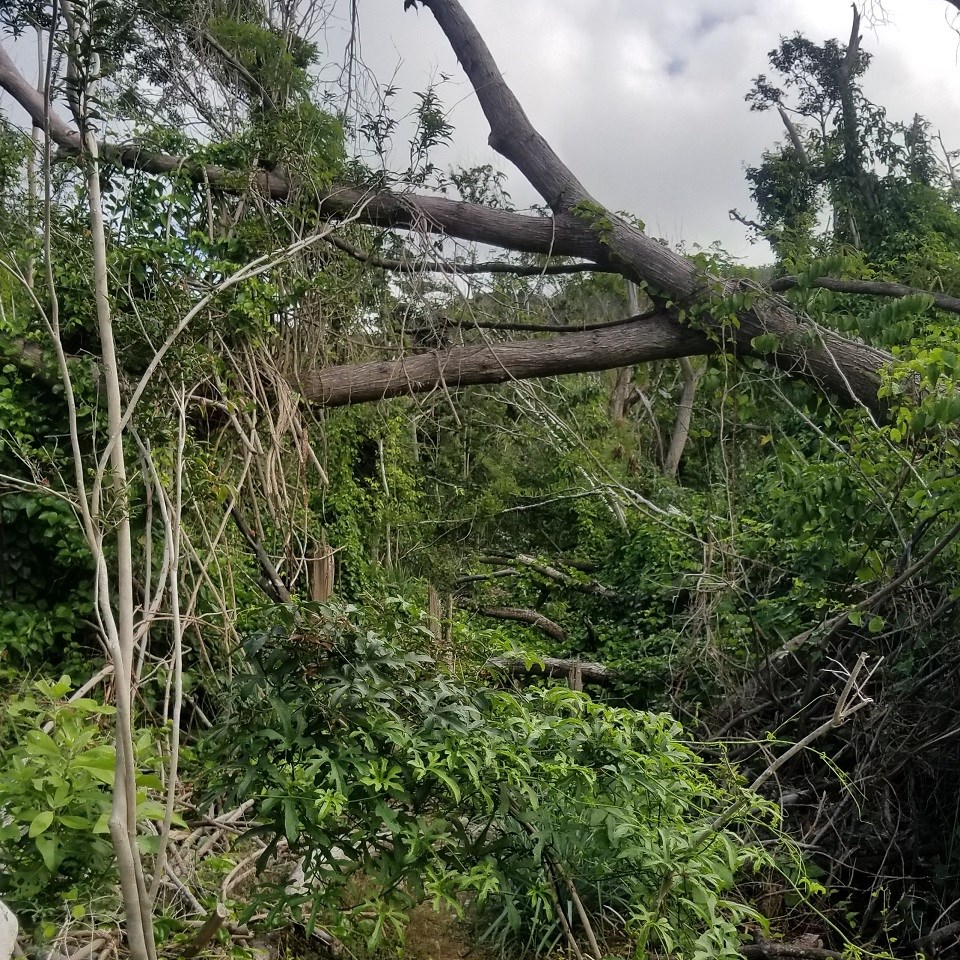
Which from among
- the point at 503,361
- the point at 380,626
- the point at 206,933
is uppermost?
the point at 503,361

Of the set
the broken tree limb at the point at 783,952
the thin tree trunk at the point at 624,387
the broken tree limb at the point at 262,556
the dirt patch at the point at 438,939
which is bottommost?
the dirt patch at the point at 438,939

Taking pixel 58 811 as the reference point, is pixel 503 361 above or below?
above

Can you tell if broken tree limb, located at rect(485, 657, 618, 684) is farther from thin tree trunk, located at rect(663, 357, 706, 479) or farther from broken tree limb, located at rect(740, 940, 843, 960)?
thin tree trunk, located at rect(663, 357, 706, 479)

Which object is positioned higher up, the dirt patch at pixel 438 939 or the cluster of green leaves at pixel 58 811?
the cluster of green leaves at pixel 58 811

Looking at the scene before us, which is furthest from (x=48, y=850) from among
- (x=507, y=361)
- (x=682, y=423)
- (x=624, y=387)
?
(x=624, y=387)

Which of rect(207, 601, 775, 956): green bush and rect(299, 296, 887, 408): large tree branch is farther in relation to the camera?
rect(299, 296, 887, 408): large tree branch

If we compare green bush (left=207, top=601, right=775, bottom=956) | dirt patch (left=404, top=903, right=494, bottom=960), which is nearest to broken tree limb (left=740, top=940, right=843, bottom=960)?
dirt patch (left=404, top=903, right=494, bottom=960)

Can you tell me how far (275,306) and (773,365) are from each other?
10.9 ft

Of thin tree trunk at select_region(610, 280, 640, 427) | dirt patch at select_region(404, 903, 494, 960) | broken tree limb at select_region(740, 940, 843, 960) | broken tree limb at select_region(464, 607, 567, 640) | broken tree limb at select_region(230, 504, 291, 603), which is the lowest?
broken tree limb at select_region(464, 607, 567, 640)

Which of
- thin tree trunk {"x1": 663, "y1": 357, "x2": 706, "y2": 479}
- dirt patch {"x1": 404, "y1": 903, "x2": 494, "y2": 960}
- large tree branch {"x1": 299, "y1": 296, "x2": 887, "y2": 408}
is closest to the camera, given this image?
dirt patch {"x1": 404, "y1": 903, "x2": 494, "y2": 960}

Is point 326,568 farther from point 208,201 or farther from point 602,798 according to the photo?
point 602,798

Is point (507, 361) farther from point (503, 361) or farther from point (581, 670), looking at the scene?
point (581, 670)

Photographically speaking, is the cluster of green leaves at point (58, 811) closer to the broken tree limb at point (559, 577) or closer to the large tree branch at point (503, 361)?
the large tree branch at point (503, 361)

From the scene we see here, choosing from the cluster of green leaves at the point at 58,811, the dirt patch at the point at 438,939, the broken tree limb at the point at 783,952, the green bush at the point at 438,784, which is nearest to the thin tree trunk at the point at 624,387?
the broken tree limb at the point at 783,952
